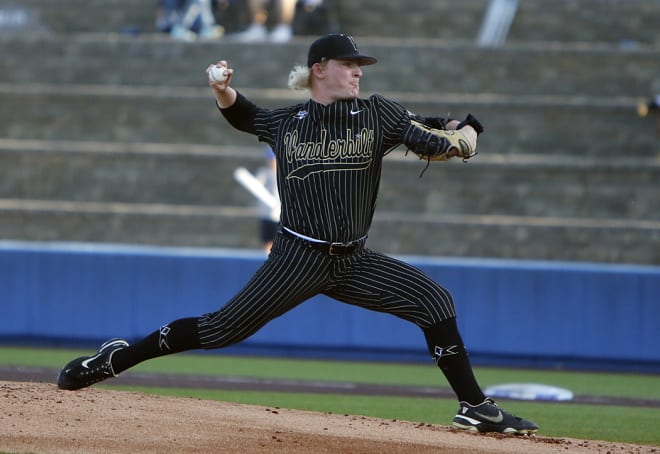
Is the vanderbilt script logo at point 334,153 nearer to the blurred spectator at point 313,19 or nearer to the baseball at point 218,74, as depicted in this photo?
the baseball at point 218,74

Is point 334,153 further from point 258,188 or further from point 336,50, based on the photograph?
point 258,188

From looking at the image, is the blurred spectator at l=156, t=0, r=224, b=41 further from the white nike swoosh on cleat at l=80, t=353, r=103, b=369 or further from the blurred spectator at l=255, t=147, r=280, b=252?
the white nike swoosh on cleat at l=80, t=353, r=103, b=369

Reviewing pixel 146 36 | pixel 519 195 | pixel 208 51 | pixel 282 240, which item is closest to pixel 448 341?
pixel 282 240

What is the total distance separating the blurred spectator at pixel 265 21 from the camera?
19328 millimetres

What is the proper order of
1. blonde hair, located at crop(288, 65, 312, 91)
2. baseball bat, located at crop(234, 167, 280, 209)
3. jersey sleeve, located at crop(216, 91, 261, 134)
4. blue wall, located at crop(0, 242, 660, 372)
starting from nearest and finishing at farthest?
blonde hair, located at crop(288, 65, 312, 91)
jersey sleeve, located at crop(216, 91, 261, 134)
blue wall, located at crop(0, 242, 660, 372)
baseball bat, located at crop(234, 167, 280, 209)

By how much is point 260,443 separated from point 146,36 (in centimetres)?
1515

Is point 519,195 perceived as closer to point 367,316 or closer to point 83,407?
point 367,316

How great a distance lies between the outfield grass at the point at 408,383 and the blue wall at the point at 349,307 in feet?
1.20

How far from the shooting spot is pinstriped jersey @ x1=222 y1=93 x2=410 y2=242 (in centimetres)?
594

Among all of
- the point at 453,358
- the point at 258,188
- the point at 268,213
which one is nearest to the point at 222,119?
the point at 258,188

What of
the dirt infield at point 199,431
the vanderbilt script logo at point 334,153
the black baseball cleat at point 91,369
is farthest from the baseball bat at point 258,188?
the vanderbilt script logo at point 334,153

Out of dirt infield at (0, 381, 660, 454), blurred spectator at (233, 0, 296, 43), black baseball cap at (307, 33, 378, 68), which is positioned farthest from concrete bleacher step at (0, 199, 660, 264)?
black baseball cap at (307, 33, 378, 68)

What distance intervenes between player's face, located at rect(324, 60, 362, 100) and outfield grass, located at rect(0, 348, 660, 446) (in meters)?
2.51

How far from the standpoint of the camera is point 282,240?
19.8ft
